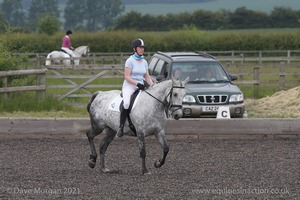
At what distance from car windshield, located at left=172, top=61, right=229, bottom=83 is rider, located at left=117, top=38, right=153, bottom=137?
6.50m

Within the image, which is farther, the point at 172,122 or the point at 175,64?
the point at 175,64

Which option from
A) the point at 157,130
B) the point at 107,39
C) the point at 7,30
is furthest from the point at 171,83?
the point at 107,39

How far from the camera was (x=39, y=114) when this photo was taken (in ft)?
63.7

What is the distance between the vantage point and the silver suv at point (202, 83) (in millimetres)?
18125

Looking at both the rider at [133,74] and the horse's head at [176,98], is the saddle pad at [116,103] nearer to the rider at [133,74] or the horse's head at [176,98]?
the rider at [133,74]

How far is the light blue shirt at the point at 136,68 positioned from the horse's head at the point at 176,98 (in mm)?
572

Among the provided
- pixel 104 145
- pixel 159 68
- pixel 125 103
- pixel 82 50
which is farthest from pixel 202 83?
pixel 82 50

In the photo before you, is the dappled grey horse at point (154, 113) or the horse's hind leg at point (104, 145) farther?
the horse's hind leg at point (104, 145)

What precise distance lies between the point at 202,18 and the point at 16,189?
264 feet

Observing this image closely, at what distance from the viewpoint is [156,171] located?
1246 cm

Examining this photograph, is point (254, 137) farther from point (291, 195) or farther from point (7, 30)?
point (7, 30)

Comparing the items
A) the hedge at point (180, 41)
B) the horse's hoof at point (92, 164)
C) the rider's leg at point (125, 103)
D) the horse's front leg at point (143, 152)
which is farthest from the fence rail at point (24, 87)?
the hedge at point (180, 41)

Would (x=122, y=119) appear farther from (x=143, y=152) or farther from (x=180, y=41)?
(x=180, y=41)

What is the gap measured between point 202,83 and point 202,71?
0.51 meters
